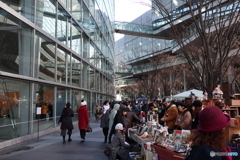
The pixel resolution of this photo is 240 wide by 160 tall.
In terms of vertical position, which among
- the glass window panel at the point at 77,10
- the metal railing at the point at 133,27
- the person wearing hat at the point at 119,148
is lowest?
the person wearing hat at the point at 119,148

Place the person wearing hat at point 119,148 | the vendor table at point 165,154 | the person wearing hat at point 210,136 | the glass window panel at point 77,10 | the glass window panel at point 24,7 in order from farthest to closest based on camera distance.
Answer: the glass window panel at point 77,10 → the glass window panel at point 24,7 → the person wearing hat at point 119,148 → the vendor table at point 165,154 → the person wearing hat at point 210,136

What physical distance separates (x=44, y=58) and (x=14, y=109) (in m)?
3.86

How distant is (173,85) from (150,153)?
31.2m

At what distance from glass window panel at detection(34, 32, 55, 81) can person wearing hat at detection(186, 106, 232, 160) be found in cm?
1098

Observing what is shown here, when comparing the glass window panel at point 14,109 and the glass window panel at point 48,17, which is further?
the glass window panel at point 48,17

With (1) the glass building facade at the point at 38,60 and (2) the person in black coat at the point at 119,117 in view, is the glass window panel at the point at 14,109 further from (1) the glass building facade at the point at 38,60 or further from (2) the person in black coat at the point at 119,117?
(2) the person in black coat at the point at 119,117

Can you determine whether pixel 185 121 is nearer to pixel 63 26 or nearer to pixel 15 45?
pixel 15 45

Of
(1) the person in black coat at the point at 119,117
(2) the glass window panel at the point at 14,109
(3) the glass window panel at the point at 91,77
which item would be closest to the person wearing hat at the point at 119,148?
(1) the person in black coat at the point at 119,117

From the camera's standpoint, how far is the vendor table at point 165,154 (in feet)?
13.9

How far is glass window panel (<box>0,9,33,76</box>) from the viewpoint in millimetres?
9623

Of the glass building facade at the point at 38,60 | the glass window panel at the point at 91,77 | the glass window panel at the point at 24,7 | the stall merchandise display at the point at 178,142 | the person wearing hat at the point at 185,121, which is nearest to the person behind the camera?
the stall merchandise display at the point at 178,142

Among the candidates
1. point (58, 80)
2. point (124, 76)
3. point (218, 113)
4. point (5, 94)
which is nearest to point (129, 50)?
point (124, 76)

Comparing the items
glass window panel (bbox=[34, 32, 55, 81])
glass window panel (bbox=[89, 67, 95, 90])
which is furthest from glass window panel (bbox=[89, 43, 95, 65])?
glass window panel (bbox=[34, 32, 55, 81])

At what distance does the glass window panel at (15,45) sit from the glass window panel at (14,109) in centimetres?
62
